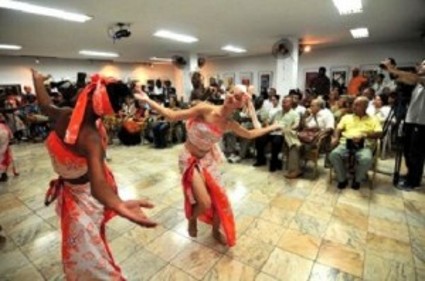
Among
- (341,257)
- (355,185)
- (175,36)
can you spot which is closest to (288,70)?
(175,36)

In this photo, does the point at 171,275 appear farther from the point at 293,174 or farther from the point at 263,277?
the point at 293,174

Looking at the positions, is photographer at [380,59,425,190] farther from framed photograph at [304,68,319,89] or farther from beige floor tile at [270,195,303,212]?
framed photograph at [304,68,319,89]

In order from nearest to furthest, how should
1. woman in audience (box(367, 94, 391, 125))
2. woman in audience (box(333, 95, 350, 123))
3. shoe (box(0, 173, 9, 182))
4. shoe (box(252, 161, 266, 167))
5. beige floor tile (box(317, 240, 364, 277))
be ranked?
1. beige floor tile (box(317, 240, 364, 277))
2. shoe (box(0, 173, 9, 182))
3. shoe (box(252, 161, 266, 167))
4. woman in audience (box(333, 95, 350, 123))
5. woman in audience (box(367, 94, 391, 125))

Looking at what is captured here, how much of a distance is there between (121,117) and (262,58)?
23.6 feet

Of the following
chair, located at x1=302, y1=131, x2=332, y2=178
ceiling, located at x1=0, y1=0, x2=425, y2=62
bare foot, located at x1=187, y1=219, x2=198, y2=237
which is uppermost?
ceiling, located at x1=0, y1=0, x2=425, y2=62

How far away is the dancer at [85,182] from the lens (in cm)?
113

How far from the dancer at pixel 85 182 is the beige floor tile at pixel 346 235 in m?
2.02

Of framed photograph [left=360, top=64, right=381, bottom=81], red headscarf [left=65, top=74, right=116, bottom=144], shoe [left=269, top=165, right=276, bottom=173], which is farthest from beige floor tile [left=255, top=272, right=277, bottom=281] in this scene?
framed photograph [left=360, top=64, right=381, bottom=81]

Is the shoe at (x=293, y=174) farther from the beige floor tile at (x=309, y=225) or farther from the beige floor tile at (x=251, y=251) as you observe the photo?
the beige floor tile at (x=251, y=251)

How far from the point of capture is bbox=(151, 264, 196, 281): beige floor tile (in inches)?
78.2

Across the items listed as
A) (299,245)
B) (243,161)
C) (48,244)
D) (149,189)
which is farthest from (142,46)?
(299,245)

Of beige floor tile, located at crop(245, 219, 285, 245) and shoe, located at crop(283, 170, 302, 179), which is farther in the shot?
shoe, located at crop(283, 170, 302, 179)

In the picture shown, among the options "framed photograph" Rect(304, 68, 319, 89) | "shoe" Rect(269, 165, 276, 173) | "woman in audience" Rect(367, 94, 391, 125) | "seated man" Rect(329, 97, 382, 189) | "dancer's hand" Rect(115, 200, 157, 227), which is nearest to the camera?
"dancer's hand" Rect(115, 200, 157, 227)

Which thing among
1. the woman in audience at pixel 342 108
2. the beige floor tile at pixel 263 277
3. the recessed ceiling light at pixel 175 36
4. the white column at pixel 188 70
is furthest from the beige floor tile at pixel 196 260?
the white column at pixel 188 70
